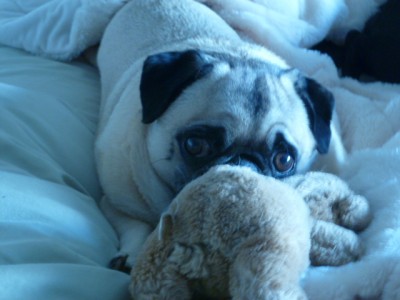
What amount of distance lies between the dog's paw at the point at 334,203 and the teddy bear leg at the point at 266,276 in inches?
9.0

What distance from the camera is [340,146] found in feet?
4.63

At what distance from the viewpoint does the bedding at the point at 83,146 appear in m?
Result: 0.78

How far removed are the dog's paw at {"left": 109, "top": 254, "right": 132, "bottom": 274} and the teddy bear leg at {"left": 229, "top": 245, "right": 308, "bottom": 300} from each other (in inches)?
13.6

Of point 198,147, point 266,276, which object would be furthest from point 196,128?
point 266,276

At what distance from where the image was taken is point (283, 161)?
1.22m

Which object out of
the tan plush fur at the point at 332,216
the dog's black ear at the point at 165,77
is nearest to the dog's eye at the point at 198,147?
the dog's black ear at the point at 165,77

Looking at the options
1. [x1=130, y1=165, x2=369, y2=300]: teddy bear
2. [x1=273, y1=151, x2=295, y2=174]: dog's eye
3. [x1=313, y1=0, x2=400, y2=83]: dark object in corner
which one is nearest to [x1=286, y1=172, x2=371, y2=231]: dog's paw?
[x1=130, y1=165, x2=369, y2=300]: teddy bear

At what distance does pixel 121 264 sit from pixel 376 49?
1170mm

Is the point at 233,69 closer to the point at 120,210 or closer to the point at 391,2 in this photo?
the point at 120,210

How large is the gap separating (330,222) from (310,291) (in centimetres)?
19

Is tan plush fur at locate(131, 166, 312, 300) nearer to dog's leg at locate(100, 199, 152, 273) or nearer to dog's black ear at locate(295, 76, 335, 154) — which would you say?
dog's leg at locate(100, 199, 152, 273)

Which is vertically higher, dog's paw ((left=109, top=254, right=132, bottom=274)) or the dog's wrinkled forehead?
the dog's wrinkled forehead

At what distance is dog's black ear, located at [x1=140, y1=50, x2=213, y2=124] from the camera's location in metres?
1.21

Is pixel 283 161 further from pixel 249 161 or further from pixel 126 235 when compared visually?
pixel 126 235
